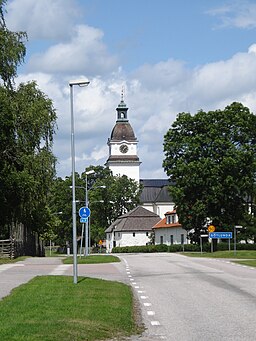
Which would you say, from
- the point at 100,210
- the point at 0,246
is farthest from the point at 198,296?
the point at 100,210

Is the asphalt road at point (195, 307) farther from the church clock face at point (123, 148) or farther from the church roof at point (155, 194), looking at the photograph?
the church clock face at point (123, 148)

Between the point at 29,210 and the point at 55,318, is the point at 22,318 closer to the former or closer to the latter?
the point at 55,318

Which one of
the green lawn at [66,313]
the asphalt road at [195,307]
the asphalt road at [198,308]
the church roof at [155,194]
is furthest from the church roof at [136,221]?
the green lawn at [66,313]

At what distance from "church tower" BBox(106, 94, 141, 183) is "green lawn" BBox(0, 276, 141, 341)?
415 feet

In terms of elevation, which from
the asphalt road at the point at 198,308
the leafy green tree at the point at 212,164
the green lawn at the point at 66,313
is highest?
the leafy green tree at the point at 212,164

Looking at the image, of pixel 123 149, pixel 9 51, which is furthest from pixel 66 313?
pixel 123 149

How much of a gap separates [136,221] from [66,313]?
103007 millimetres

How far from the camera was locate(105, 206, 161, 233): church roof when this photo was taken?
114 m

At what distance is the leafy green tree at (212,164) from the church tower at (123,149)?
249 ft

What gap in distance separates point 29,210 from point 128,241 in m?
72.5

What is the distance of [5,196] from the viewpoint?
137 feet

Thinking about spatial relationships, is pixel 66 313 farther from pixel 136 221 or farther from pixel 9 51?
pixel 136 221

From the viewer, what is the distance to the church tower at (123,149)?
484 feet

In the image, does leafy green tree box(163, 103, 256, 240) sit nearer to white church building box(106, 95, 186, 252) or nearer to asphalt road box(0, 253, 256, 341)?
asphalt road box(0, 253, 256, 341)
